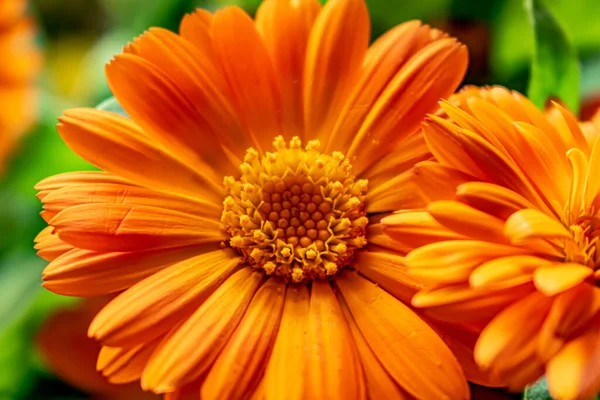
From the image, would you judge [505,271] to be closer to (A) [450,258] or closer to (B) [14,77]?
(A) [450,258]

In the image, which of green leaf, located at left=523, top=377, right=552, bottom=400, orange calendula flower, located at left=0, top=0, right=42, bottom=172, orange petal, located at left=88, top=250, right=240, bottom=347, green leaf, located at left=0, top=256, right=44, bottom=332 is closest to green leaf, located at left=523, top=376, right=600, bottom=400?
green leaf, located at left=523, top=377, right=552, bottom=400

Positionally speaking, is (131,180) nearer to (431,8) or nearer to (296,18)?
(296,18)

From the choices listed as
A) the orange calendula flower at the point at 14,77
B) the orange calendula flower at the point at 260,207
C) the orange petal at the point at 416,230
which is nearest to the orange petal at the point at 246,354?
the orange calendula flower at the point at 260,207

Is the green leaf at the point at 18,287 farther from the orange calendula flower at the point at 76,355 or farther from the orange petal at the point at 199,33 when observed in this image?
the orange petal at the point at 199,33

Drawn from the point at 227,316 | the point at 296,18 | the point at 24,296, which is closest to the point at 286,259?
the point at 227,316

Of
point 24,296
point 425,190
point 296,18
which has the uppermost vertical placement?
point 296,18

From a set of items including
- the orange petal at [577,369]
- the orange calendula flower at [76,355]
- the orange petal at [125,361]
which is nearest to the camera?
the orange petal at [577,369]

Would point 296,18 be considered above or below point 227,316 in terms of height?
above

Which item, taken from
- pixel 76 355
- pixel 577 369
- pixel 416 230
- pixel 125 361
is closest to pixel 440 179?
pixel 416 230
